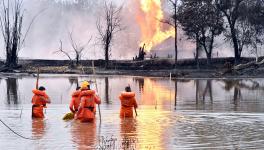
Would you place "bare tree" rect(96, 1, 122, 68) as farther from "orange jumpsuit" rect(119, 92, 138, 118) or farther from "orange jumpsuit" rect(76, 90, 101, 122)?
"orange jumpsuit" rect(76, 90, 101, 122)

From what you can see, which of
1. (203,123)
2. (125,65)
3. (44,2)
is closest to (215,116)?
(203,123)

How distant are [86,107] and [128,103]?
73.4 inches

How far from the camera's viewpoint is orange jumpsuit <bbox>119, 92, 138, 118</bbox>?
2056 centimetres

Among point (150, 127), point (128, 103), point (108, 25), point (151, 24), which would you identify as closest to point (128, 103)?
point (128, 103)

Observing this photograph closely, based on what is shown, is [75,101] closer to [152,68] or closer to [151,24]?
[152,68]

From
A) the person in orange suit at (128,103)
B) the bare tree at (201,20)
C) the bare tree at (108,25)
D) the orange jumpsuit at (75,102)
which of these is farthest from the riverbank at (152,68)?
the orange jumpsuit at (75,102)

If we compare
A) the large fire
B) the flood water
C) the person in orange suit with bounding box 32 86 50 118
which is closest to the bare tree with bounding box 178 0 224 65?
the large fire

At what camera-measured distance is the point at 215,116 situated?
21.2m

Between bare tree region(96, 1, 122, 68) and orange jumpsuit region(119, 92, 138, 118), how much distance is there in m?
45.1

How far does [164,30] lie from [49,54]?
21900 millimetres

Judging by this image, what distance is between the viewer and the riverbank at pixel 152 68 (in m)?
56.0

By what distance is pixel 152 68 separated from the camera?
63.6m

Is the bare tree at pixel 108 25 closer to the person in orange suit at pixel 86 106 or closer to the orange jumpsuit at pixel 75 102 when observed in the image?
the orange jumpsuit at pixel 75 102

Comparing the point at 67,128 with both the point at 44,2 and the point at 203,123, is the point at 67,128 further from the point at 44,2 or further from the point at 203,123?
the point at 44,2
